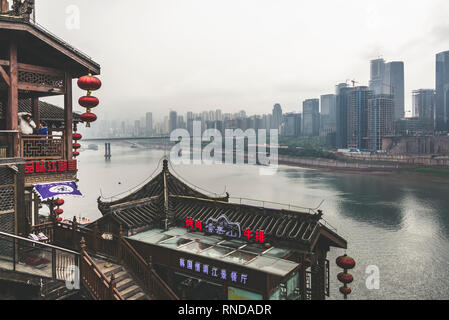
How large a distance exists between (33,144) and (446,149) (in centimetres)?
11891

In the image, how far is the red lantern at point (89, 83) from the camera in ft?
33.0

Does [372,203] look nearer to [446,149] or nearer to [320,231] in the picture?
[320,231]

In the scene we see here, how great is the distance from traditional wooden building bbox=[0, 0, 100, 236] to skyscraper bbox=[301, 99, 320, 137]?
183867mm

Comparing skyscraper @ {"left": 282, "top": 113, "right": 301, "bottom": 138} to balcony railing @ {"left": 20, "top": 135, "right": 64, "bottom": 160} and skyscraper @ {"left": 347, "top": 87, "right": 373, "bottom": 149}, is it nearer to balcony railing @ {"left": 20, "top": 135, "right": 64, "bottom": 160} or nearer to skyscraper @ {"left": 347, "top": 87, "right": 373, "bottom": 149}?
skyscraper @ {"left": 347, "top": 87, "right": 373, "bottom": 149}

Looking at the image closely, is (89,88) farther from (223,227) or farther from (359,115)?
(359,115)

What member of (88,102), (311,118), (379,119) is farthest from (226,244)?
(311,118)

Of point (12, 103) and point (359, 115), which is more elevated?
point (359, 115)

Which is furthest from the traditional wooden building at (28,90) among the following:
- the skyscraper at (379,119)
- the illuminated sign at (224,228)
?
the skyscraper at (379,119)

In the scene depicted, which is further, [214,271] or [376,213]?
[376,213]

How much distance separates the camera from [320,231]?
33.4 feet

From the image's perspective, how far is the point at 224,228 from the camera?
11156 millimetres

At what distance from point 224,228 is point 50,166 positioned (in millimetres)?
5997
